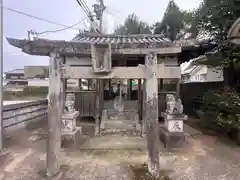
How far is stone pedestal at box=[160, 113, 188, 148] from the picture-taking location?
663 centimetres

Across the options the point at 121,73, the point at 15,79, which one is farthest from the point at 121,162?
the point at 15,79

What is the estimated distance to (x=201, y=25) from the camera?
8.19m

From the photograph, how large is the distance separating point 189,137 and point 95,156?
12.2 feet

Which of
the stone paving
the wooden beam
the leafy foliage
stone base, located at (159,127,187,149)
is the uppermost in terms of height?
the wooden beam

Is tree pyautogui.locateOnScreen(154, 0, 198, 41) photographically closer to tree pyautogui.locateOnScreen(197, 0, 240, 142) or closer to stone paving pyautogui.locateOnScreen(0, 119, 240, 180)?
tree pyautogui.locateOnScreen(197, 0, 240, 142)

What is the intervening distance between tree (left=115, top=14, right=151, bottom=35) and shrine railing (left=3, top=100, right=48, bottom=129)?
396 inches

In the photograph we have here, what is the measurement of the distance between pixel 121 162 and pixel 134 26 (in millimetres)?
14835

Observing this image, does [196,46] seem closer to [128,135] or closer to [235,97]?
[235,97]

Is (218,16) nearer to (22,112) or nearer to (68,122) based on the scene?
(68,122)

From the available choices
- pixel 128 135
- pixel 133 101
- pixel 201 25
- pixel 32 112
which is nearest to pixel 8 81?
pixel 32 112

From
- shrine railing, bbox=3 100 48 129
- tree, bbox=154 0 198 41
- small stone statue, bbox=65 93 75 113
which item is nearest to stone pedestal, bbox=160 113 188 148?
small stone statue, bbox=65 93 75 113

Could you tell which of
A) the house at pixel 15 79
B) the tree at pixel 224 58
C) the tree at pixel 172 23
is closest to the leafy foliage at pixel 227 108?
the tree at pixel 224 58

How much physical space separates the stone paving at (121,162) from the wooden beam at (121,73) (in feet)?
7.40

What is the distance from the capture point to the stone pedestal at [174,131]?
261 inches
